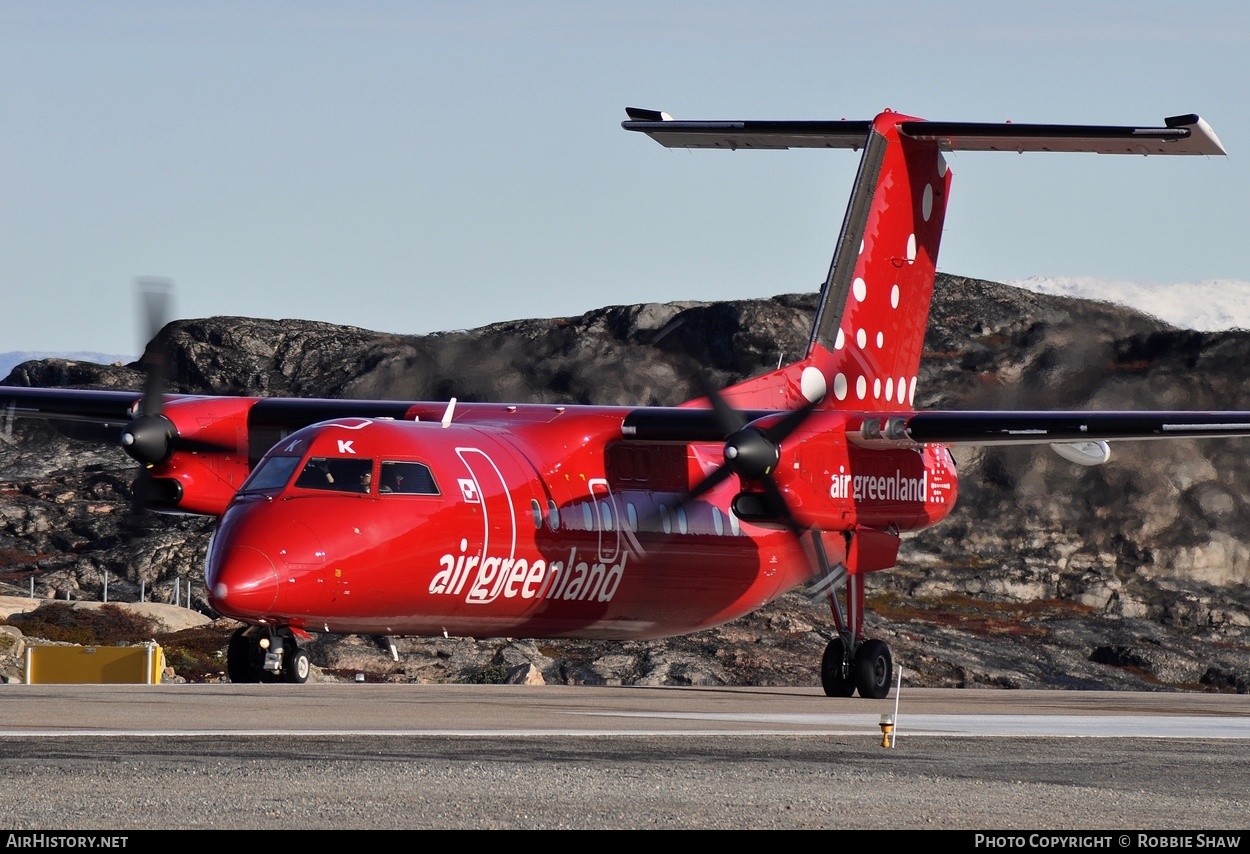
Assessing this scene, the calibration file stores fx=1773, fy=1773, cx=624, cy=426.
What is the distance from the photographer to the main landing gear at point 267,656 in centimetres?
1898

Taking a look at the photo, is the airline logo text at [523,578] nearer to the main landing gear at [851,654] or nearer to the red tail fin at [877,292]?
the main landing gear at [851,654]

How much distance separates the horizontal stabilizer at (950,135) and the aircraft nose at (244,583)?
34.8 ft

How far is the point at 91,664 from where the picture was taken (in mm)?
26984

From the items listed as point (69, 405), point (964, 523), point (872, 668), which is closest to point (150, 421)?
point (69, 405)

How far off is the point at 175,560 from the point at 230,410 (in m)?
33.6

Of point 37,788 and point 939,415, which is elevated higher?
point 939,415

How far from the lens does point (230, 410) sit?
74.8ft

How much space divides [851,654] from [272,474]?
28.2 feet

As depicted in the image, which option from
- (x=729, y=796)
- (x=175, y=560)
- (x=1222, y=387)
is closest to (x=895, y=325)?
(x=729, y=796)

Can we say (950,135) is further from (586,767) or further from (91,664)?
(586,767)

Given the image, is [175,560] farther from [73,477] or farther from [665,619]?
[665,619]

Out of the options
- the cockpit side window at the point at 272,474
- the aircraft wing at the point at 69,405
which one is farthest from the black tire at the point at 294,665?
the aircraft wing at the point at 69,405

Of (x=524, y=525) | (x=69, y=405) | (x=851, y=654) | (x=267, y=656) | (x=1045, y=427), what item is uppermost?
(x=69, y=405)

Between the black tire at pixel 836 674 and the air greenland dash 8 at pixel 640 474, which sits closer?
the air greenland dash 8 at pixel 640 474
